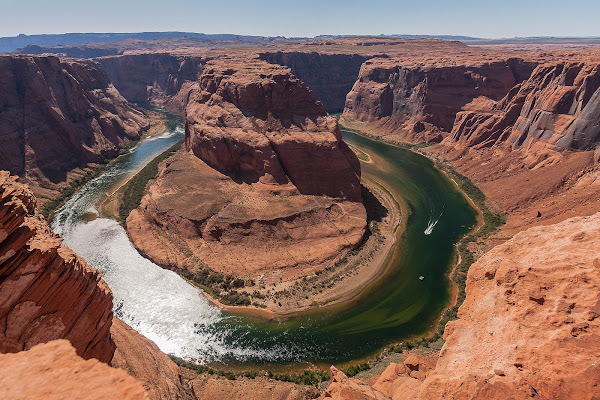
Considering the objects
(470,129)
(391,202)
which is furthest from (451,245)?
(470,129)

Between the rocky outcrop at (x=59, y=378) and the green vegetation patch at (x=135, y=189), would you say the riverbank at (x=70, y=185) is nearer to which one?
the green vegetation patch at (x=135, y=189)

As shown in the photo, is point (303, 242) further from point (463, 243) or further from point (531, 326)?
point (531, 326)

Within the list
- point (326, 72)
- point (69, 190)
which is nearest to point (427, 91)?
point (326, 72)

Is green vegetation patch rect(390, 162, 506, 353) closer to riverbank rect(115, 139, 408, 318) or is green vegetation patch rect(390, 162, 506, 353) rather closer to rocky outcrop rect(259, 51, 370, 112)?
riverbank rect(115, 139, 408, 318)

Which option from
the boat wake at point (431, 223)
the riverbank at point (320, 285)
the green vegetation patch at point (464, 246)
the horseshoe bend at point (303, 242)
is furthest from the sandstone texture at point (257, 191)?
the green vegetation patch at point (464, 246)

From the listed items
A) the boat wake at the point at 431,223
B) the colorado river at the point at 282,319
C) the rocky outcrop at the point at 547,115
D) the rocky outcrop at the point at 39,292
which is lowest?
the colorado river at the point at 282,319

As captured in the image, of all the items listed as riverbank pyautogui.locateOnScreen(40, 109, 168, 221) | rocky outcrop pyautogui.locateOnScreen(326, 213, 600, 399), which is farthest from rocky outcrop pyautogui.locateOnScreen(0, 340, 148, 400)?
riverbank pyautogui.locateOnScreen(40, 109, 168, 221)
